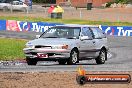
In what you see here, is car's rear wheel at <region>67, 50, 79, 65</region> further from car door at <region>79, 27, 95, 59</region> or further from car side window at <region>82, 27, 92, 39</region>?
car side window at <region>82, 27, 92, 39</region>

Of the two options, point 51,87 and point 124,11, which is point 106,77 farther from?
point 124,11

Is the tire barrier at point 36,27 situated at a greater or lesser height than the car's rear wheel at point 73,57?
lesser

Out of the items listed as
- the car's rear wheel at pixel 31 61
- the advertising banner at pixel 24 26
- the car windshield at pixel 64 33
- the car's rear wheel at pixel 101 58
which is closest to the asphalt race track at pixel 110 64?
the car's rear wheel at pixel 31 61

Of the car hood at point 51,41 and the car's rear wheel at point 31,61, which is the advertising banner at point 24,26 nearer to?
the car's rear wheel at point 31,61

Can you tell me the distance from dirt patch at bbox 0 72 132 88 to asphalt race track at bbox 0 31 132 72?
1.62 m

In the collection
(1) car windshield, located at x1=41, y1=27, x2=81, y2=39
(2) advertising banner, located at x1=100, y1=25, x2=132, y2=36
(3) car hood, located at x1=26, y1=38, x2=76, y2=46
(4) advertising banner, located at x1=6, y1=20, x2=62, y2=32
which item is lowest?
(4) advertising banner, located at x1=6, y1=20, x2=62, y2=32

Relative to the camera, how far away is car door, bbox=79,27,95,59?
2038 centimetres

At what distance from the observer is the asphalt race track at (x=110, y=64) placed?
17828mm

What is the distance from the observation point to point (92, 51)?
20.9 metres

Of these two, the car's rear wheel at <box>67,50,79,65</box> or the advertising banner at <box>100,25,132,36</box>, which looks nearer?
the car's rear wheel at <box>67,50,79,65</box>

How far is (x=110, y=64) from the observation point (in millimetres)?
21047

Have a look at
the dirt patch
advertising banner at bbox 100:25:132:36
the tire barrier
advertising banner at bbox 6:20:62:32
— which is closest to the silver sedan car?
the dirt patch

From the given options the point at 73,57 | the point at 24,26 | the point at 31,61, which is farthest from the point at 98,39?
the point at 24,26

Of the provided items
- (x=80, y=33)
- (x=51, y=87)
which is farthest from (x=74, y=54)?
(x=51, y=87)
